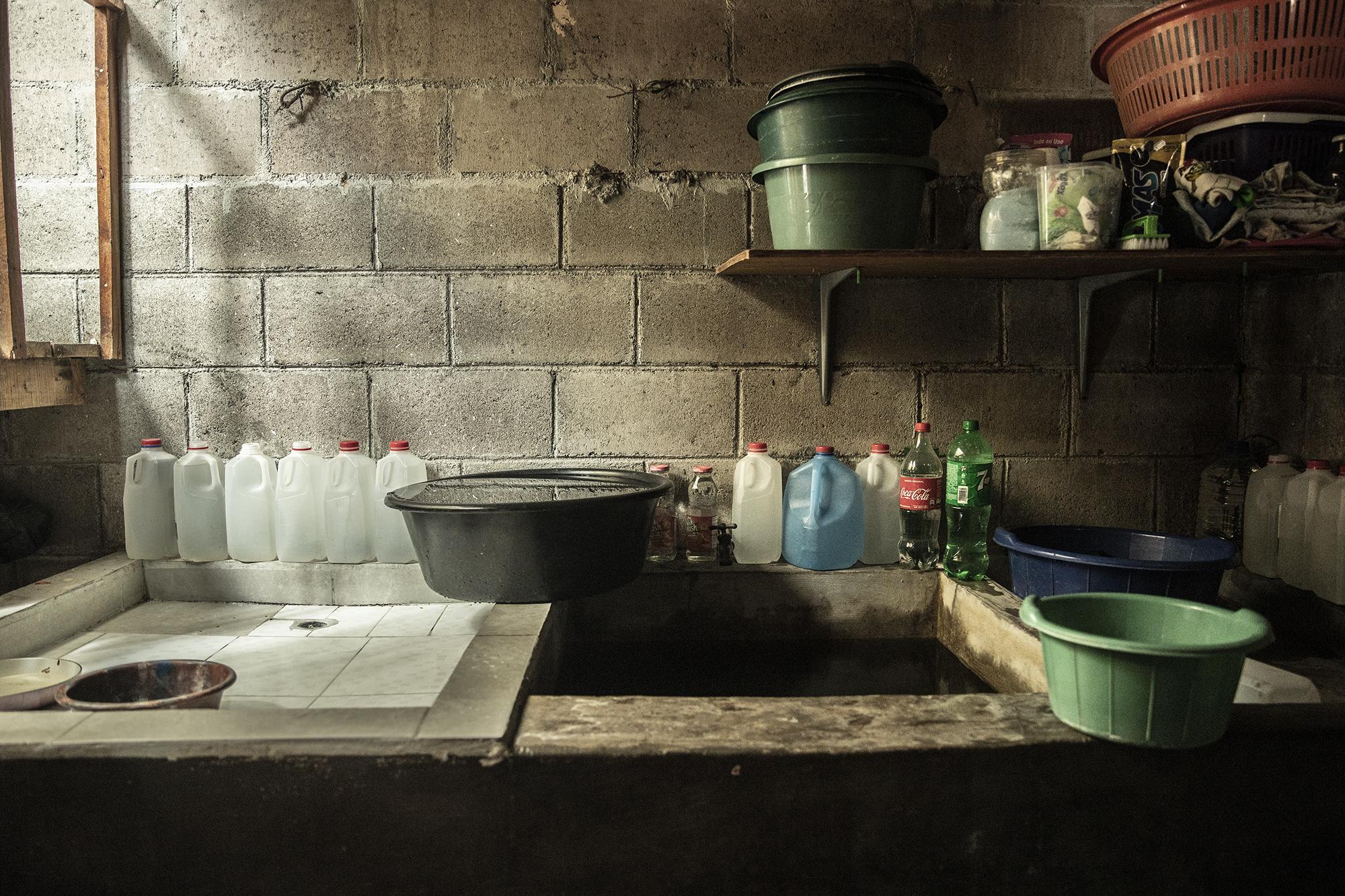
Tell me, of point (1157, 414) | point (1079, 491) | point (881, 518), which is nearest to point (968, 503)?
point (881, 518)

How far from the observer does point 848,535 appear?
2.20 metres

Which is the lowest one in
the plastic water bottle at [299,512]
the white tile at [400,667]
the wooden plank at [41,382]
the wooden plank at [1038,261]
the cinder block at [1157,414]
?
the white tile at [400,667]

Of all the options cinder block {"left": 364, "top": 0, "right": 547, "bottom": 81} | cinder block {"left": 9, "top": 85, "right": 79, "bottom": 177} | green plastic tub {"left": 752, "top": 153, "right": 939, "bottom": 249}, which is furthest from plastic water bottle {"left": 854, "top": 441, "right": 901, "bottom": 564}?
cinder block {"left": 9, "top": 85, "right": 79, "bottom": 177}

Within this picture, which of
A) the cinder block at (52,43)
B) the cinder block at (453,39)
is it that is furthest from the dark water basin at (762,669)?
the cinder block at (52,43)

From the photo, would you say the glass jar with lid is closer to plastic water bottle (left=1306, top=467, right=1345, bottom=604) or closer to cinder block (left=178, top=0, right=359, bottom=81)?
plastic water bottle (left=1306, top=467, right=1345, bottom=604)

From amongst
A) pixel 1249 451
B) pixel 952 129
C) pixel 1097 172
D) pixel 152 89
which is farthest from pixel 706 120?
pixel 1249 451

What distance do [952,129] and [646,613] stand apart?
Answer: 5.28 ft

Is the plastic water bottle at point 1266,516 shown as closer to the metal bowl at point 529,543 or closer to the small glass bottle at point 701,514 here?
the small glass bottle at point 701,514

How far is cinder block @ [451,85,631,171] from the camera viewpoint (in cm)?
227

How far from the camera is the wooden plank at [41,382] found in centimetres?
199

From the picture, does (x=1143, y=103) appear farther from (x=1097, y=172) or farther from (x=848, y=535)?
(x=848, y=535)

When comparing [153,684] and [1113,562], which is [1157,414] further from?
[153,684]

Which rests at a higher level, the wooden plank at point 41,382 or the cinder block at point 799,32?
the cinder block at point 799,32

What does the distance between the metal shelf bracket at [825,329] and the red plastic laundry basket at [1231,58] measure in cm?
80
